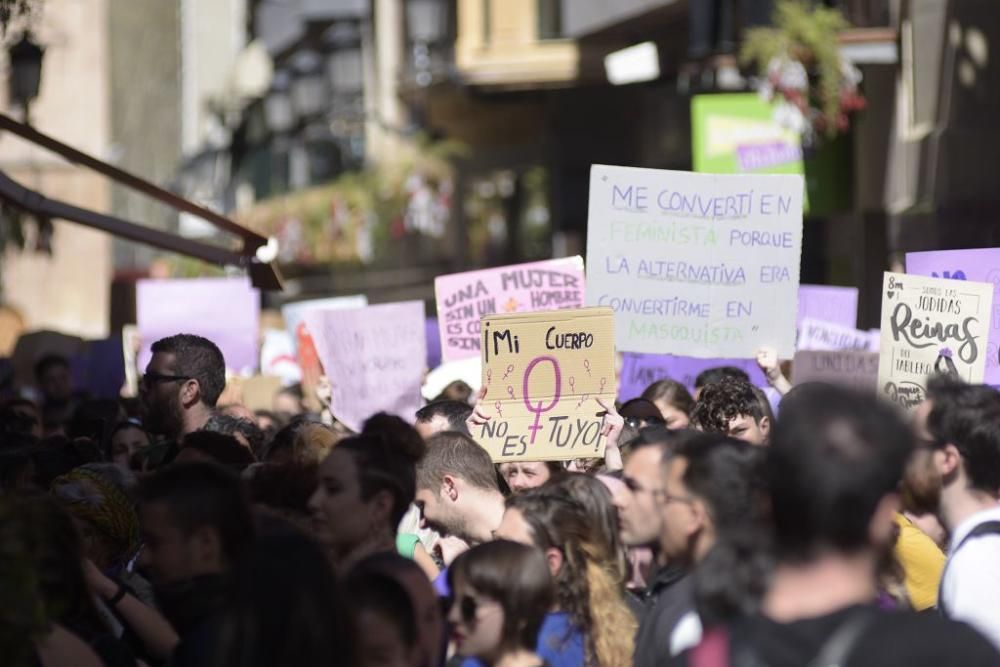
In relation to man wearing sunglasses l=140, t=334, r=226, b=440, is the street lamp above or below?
above

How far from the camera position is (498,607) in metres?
4.63

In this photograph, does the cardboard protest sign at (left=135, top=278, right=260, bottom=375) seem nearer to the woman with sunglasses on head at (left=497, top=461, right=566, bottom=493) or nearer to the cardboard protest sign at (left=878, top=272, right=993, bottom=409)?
the woman with sunglasses on head at (left=497, top=461, right=566, bottom=493)

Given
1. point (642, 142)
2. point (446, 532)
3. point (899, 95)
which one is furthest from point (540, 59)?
point (446, 532)

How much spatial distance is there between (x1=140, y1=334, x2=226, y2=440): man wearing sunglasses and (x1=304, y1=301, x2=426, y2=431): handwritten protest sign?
86.4 inches

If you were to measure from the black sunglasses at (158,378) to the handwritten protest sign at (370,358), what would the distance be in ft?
7.29

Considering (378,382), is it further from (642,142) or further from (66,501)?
(642,142)

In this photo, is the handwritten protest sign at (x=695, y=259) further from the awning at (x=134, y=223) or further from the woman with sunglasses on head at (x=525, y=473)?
the awning at (x=134, y=223)

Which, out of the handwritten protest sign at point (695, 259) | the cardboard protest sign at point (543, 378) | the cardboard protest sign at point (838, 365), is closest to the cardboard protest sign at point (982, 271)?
the handwritten protest sign at point (695, 259)

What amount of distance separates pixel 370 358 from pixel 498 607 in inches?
223

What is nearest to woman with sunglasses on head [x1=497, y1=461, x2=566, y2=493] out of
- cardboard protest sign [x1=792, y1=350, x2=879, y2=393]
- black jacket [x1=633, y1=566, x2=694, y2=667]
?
cardboard protest sign [x1=792, y1=350, x2=879, y2=393]

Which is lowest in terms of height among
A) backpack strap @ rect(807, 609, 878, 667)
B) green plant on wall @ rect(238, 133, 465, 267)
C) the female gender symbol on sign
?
green plant on wall @ rect(238, 133, 465, 267)

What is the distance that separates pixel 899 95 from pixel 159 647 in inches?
466

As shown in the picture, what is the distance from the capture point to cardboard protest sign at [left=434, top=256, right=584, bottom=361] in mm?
9867

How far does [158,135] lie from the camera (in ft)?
161
